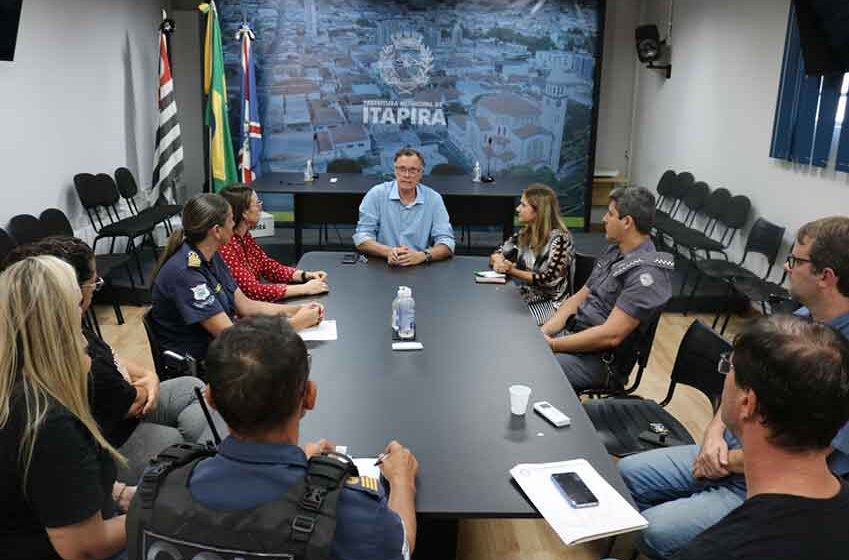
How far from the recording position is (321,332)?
269 centimetres

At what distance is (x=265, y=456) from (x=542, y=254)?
2.61 meters

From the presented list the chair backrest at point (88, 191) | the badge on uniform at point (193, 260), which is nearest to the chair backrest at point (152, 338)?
the badge on uniform at point (193, 260)

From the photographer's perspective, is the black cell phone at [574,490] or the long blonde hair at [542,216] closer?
the black cell phone at [574,490]

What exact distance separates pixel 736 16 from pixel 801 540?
5707 mm

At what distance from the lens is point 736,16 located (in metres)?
5.81

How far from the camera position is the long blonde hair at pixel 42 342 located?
1.54 metres

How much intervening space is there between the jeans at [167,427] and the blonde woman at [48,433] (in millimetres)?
503

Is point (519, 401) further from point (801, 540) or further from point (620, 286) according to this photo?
point (620, 286)

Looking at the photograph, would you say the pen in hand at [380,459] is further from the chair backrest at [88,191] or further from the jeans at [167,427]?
the chair backrest at [88,191]

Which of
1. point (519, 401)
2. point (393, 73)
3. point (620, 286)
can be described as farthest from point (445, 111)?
point (519, 401)

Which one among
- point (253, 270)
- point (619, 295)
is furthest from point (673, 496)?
point (253, 270)

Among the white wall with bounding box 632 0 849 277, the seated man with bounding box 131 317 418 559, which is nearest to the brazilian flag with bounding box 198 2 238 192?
the white wall with bounding box 632 0 849 277

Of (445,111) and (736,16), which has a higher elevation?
(736,16)

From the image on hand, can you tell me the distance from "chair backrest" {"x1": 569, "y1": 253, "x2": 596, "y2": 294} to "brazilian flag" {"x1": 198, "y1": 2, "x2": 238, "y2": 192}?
14.2ft
